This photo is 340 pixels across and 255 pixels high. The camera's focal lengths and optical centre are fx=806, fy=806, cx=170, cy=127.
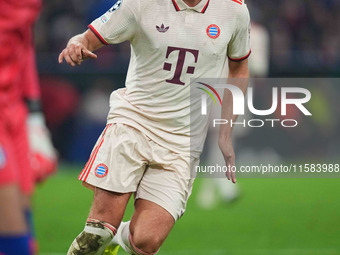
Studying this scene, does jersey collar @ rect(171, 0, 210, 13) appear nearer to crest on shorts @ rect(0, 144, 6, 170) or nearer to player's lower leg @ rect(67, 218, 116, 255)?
player's lower leg @ rect(67, 218, 116, 255)

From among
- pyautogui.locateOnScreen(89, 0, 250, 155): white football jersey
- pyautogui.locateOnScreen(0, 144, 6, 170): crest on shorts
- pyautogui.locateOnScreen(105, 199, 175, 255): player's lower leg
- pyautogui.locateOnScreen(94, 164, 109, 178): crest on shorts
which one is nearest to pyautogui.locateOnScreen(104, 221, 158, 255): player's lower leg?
pyautogui.locateOnScreen(105, 199, 175, 255): player's lower leg

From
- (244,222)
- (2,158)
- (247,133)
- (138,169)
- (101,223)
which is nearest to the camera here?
(2,158)

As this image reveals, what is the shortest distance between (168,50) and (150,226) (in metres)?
1.21

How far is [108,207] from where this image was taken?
543 cm

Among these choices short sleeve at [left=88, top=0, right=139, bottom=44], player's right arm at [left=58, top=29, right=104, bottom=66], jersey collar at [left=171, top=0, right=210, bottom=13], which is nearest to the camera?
player's right arm at [left=58, top=29, right=104, bottom=66]

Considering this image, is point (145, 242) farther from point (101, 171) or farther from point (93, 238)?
point (101, 171)

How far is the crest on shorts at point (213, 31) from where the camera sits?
5.64 meters

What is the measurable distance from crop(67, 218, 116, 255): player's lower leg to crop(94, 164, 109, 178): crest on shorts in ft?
1.04

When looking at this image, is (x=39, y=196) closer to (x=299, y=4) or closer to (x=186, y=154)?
(x=186, y=154)

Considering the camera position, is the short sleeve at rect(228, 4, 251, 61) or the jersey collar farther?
the short sleeve at rect(228, 4, 251, 61)

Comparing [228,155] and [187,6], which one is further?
[228,155]

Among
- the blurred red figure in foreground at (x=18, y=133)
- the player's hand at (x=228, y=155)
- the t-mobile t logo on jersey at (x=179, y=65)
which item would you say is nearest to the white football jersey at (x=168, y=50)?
the t-mobile t logo on jersey at (x=179, y=65)

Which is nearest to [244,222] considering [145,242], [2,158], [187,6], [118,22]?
[145,242]

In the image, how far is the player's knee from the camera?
543cm
